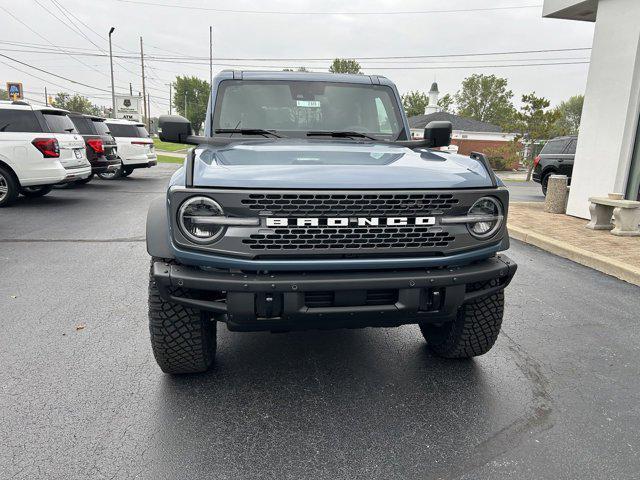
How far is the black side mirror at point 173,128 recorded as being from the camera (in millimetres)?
3855

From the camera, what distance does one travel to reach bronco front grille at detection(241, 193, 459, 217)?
2.39m

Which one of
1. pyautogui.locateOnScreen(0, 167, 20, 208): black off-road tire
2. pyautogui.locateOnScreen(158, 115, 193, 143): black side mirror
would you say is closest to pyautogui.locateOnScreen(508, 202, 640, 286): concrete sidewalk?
pyautogui.locateOnScreen(158, 115, 193, 143): black side mirror

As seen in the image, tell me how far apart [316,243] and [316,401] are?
1.07 metres

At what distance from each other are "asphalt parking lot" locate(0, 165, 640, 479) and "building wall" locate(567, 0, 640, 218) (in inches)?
216

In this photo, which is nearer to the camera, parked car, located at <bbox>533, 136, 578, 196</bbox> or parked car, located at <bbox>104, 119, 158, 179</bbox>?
parked car, located at <bbox>533, 136, 578, 196</bbox>

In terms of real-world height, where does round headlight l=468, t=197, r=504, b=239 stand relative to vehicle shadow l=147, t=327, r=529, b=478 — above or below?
above

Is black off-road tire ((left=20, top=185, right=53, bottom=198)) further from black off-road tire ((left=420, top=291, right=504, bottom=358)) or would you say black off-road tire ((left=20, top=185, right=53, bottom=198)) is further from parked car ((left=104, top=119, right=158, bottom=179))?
black off-road tire ((left=420, top=291, right=504, bottom=358))

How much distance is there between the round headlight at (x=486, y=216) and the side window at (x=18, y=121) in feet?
31.9

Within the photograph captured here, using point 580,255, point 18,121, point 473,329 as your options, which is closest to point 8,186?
point 18,121

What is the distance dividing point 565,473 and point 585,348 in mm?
1770

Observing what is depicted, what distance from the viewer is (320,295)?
2.47 meters

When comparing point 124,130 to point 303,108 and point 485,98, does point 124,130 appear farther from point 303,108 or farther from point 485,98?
point 485,98

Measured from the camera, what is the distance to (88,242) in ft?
23.6

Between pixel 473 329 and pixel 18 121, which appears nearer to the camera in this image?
pixel 473 329
